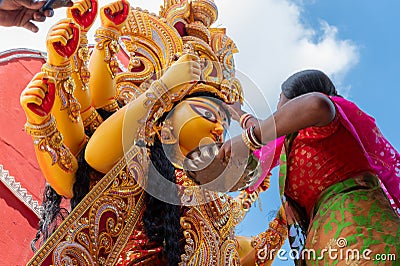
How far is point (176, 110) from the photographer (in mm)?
2119

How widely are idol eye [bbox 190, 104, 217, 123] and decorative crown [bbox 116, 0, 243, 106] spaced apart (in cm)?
8

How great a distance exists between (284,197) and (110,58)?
87 centimetres

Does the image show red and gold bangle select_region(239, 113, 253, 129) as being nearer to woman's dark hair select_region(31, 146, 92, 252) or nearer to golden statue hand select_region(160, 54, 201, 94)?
golden statue hand select_region(160, 54, 201, 94)

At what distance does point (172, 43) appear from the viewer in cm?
251

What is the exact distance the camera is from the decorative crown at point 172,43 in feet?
7.86

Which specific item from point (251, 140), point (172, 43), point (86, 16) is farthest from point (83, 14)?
point (251, 140)

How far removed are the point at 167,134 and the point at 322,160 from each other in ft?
2.13

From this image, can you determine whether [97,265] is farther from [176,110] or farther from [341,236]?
[341,236]

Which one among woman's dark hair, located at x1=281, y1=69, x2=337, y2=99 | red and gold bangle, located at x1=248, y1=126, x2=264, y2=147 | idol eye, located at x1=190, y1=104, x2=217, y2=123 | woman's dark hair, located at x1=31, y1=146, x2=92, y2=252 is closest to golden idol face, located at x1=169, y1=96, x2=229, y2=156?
idol eye, located at x1=190, y1=104, x2=217, y2=123

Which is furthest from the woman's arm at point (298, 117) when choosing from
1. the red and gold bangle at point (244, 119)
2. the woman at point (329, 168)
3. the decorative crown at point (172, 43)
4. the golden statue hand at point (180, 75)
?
the decorative crown at point (172, 43)

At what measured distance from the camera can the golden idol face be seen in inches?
82.7

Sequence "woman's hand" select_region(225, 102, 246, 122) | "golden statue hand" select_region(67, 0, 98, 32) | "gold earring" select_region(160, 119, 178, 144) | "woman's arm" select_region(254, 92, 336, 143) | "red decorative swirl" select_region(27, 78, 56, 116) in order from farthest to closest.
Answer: "golden statue hand" select_region(67, 0, 98, 32)
"gold earring" select_region(160, 119, 178, 144)
"red decorative swirl" select_region(27, 78, 56, 116)
"woman's hand" select_region(225, 102, 246, 122)
"woman's arm" select_region(254, 92, 336, 143)

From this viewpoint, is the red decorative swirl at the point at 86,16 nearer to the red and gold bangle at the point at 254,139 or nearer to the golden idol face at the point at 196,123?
the golden idol face at the point at 196,123

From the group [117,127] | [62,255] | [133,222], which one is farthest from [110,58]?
[62,255]
